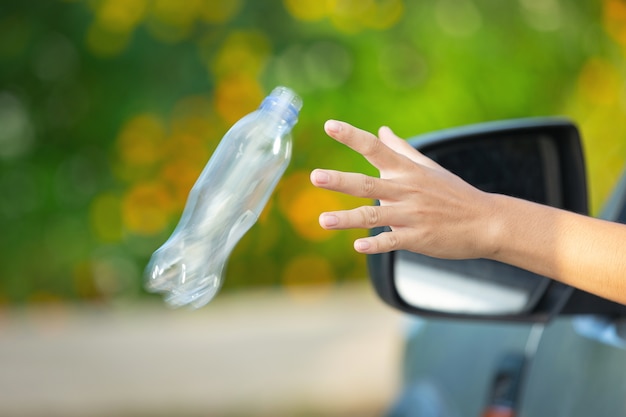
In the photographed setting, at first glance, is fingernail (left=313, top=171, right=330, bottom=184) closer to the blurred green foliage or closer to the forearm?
the forearm

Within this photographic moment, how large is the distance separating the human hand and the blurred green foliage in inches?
223

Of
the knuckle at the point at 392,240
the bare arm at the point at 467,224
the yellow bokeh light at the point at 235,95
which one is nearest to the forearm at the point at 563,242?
the bare arm at the point at 467,224

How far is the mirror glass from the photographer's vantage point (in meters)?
2.08

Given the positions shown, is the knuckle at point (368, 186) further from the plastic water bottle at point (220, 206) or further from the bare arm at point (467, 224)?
the plastic water bottle at point (220, 206)

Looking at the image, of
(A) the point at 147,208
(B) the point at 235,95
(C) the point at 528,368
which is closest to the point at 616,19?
(B) the point at 235,95

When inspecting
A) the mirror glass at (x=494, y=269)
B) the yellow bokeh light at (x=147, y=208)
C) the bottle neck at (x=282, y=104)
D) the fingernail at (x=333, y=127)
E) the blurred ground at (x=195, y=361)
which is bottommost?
the blurred ground at (x=195, y=361)

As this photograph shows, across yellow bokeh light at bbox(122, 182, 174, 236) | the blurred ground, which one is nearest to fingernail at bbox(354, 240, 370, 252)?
the blurred ground

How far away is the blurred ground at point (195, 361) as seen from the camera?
7141 millimetres

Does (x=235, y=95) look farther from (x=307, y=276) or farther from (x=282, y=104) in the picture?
(x=282, y=104)

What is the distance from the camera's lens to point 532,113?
292 inches

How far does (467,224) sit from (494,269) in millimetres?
699

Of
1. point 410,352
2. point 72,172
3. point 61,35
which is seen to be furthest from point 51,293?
point 410,352

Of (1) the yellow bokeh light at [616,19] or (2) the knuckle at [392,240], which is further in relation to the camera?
(1) the yellow bokeh light at [616,19]

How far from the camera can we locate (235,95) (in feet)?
23.5
